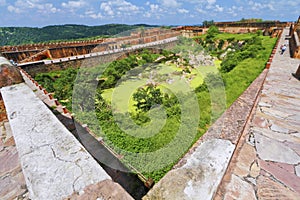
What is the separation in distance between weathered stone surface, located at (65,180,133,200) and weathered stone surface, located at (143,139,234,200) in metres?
0.16

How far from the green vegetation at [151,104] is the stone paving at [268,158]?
8.31ft

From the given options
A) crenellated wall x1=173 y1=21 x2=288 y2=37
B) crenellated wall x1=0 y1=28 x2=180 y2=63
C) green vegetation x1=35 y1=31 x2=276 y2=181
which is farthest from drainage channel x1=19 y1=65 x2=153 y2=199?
crenellated wall x1=173 y1=21 x2=288 y2=37

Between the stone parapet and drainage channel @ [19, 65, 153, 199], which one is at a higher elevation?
the stone parapet

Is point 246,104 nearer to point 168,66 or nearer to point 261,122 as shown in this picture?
point 261,122

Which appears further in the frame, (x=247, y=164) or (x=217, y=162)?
(x=247, y=164)

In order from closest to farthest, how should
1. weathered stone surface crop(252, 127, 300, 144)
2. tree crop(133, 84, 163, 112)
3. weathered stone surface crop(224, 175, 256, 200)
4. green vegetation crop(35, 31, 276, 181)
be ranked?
weathered stone surface crop(224, 175, 256, 200) → weathered stone surface crop(252, 127, 300, 144) → green vegetation crop(35, 31, 276, 181) → tree crop(133, 84, 163, 112)

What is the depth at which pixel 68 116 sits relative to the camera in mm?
3980

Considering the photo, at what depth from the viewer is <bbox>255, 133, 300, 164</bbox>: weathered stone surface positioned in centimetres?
159

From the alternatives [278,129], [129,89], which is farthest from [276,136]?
[129,89]

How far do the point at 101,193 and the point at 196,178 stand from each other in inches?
22.6

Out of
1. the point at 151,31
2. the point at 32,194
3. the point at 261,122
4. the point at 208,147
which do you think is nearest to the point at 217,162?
the point at 208,147

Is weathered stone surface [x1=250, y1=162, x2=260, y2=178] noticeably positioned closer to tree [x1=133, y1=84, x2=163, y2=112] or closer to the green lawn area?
tree [x1=133, y1=84, x2=163, y2=112]

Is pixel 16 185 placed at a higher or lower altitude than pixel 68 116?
higher

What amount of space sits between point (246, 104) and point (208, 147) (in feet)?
5.23
